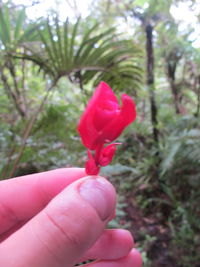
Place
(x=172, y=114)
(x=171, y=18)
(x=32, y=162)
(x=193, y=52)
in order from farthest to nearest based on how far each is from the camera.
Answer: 1. (x=172, y=114)
2. (x=171, y=18)
3. (x=193, y=52)
4. (x=32, y=162)

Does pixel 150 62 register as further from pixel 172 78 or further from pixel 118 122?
pixel 118 122

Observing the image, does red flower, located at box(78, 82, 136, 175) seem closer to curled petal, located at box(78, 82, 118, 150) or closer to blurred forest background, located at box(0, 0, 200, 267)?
curled petal, located at box(78, 82, 118, 150)

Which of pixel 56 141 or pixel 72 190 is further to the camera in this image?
pixel 56 141

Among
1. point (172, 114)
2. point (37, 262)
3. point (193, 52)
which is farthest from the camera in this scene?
point (172, 114)

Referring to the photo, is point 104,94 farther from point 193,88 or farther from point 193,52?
point 193,88

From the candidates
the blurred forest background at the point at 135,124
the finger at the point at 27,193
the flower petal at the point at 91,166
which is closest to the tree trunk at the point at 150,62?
the blurred forest background at the point at 135,124

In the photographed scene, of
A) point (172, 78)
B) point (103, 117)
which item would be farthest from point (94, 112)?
point (172, 78)

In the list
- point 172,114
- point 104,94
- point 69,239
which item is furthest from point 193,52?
point 69,239
